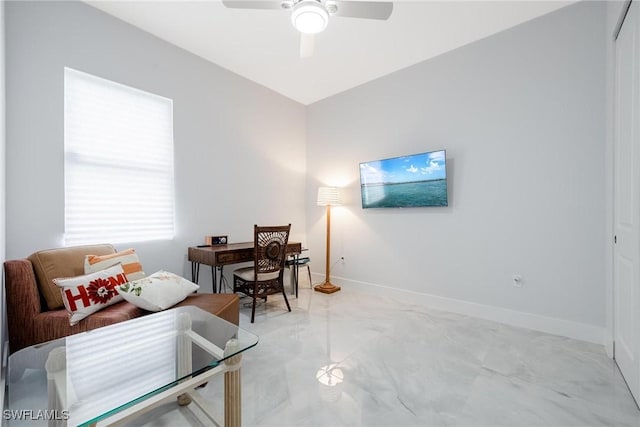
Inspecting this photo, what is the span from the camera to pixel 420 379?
1825 mm

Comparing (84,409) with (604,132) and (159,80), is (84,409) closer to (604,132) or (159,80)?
(159,80)

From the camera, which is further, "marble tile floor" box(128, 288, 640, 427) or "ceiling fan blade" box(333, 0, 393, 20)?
"ceiling fan blade" box(333, 0, 393, 20)

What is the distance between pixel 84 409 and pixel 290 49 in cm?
325

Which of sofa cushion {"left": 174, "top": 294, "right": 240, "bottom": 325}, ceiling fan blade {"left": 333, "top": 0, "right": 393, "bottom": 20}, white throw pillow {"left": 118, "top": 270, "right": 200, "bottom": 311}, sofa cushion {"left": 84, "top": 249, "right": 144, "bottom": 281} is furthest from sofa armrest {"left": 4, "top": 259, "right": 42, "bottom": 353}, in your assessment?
ceiling fan blade {"left": 333, "top": 0, "right": 393, "bottom": 20}

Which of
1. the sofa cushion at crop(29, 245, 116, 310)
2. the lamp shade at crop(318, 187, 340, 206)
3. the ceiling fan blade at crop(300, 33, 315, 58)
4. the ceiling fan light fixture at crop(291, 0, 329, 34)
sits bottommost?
the sofa cushion at crop(29, 245, 116, 310)

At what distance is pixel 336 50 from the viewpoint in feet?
10.1

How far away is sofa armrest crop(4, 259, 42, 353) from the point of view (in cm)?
172

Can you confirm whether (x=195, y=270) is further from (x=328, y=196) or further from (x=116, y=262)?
(x=328, y=196)

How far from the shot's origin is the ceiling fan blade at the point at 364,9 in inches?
72.9

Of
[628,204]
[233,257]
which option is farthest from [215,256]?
[628,204]

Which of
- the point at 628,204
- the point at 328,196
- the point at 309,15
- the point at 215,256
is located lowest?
the point at 215,256

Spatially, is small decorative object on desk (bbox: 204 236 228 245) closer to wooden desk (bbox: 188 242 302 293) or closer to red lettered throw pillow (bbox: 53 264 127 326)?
wooden desk (bbox: 188 242 302 293)

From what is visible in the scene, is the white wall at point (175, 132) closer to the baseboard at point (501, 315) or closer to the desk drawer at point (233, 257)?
the desk drawer at point (233, 257)

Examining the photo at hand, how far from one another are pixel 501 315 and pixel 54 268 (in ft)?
12.2
